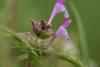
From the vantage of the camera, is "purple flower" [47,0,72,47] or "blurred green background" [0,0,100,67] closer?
"purple flower" [47,0,72,47]

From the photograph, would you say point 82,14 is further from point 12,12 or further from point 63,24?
point 63,24

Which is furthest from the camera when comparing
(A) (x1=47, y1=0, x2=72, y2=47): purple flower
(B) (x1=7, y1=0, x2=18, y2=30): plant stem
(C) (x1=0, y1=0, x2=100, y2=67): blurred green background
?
(C) (x1=0, y1=0, x2=100, y2=67): blurred green background

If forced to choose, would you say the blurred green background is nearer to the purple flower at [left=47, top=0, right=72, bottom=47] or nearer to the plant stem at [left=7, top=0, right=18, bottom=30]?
the plant stem at [left=7, top=0, right=18, bottom=30]

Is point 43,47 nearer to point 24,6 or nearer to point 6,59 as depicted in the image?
point 6,59

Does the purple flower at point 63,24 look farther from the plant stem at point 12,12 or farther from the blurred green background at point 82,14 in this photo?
the blurred green background at point 82,14

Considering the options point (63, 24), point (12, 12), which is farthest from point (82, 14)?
point (63, 24)

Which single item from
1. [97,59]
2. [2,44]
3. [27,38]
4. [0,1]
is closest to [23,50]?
[27,38]

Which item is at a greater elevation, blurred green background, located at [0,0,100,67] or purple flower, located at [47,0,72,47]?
blurred green background, located at [0,0,100,67]

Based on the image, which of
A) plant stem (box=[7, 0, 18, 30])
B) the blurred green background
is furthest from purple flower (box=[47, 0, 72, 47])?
the blurred green background

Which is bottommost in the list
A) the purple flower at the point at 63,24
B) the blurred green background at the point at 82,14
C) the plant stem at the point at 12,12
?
the purple flower at the point at 63,24

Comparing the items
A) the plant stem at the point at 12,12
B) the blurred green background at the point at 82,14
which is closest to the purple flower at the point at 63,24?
the plant stem at the point at 12,12

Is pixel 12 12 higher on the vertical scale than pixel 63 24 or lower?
higher
